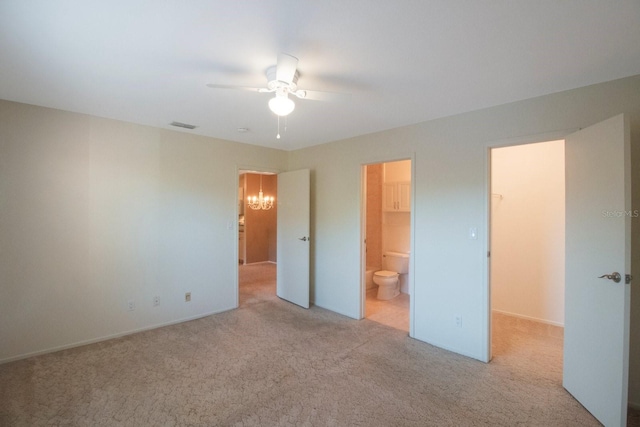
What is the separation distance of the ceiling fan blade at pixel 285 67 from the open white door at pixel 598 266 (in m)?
2.05

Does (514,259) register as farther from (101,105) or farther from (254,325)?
(101,105)

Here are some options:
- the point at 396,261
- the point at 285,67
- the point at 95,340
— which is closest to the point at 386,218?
the point at 396,261

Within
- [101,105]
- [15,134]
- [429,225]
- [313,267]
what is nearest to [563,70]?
[429,225]

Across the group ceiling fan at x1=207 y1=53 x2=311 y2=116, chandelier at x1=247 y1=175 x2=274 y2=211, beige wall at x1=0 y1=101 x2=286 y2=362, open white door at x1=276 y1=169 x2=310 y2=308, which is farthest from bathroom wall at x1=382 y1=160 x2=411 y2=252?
chandelier at x1=247 y1=175 x2=274 y2=211

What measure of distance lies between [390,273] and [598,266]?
9.59 ft

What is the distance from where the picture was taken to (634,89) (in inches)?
82.0

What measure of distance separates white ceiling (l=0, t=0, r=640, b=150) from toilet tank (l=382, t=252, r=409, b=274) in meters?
2.77

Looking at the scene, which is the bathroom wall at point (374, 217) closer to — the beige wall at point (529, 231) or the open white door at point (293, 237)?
the open white door at point (293, 237)

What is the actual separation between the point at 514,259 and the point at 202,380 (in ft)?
13.1

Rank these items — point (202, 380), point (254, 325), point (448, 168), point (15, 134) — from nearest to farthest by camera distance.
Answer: point (202, 380) → point (15, 134) → point (448, 168) → point (254, 325)

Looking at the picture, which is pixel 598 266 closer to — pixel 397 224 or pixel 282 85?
pixel 282 85

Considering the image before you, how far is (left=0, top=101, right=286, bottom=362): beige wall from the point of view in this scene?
2725mm

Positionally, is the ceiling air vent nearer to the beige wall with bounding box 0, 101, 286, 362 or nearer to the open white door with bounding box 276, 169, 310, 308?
the beige wall with bounding box 0, 101, 286, 362

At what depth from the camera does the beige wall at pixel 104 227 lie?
2.72 metres
